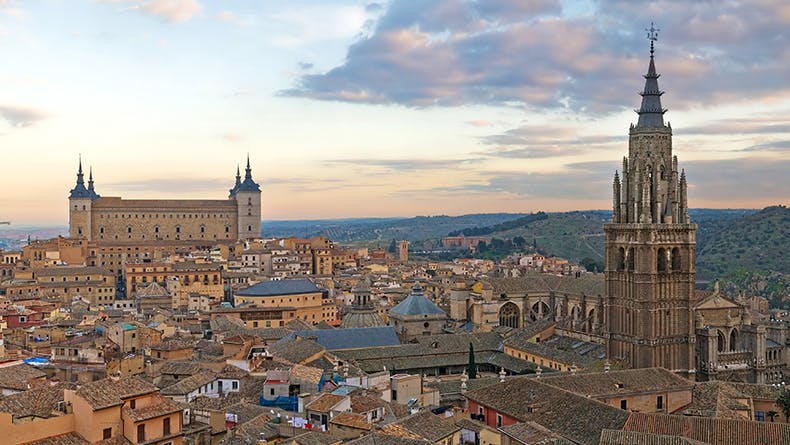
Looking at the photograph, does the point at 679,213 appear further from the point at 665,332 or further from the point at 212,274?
the point at 212,274

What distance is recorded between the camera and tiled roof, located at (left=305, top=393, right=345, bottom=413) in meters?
30.6

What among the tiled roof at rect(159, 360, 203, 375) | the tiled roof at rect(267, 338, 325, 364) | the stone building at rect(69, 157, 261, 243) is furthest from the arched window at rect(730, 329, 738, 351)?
the stone building at rect(69, 157, 261, 243)

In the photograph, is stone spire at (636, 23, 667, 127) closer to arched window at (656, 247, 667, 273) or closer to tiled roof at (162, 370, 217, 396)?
arched window at (656, 247, 667, 273)

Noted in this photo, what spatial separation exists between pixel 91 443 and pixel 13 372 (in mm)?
12494

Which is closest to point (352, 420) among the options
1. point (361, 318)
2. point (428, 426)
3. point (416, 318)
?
point (428, 426)

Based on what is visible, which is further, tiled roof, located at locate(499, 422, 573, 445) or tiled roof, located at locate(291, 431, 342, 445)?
tiled roof, located at locate(499, 422, 573, 445)

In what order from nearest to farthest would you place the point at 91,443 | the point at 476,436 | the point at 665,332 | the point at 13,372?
the point at 91,443 < the point at 476,436 < the point at 13,372 < the point at 665,332

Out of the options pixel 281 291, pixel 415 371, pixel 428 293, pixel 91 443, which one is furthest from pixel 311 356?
pixel 428 293

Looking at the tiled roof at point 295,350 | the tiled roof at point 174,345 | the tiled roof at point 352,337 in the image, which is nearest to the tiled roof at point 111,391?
the tiled roof at point 295,350

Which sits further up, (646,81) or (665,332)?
(646,81)

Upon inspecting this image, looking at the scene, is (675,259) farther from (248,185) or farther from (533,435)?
(248,185)

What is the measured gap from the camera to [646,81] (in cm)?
5481

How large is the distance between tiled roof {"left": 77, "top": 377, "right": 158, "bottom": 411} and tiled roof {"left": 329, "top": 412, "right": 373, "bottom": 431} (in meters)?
6.49

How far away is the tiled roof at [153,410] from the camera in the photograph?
23.9 metres
